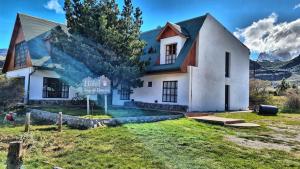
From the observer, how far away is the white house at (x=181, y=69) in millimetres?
18438

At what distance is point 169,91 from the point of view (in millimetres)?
19469

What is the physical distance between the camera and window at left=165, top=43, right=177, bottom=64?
64.0 ft

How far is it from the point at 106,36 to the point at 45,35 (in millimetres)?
9595

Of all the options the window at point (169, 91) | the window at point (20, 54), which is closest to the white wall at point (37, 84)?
the window at point (20, 54)

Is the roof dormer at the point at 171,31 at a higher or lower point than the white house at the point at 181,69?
higher

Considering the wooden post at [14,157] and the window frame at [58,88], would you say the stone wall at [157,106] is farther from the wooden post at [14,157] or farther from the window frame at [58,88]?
the wooden post at [14,157]

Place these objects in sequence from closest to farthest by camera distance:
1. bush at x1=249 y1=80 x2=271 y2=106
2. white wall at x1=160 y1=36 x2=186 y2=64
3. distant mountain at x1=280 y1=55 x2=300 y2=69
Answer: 1. white wall at x1=160 y1=36 x2=186 y2=64
2. bush at x1=249 y1=80 x2=271 y2=106
3. distant mountain at x1=280 y1=55 x2=300 y2=69

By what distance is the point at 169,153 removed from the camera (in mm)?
7590

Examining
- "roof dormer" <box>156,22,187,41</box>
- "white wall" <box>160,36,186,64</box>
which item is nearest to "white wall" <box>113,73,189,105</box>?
"white wall" <box>160,36,186,64</box>

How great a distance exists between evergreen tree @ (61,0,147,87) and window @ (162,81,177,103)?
7.96 feet

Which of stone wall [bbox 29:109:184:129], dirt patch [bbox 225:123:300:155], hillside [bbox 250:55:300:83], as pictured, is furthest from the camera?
hillside [bbox 250:55:300:83]

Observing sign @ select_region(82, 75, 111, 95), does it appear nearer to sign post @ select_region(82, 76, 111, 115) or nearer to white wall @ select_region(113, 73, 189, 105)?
sign post @ select_region(82, 76, 111, 115)

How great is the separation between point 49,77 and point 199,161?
60.0ft

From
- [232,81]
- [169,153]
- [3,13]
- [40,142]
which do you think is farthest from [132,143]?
[232,81]
